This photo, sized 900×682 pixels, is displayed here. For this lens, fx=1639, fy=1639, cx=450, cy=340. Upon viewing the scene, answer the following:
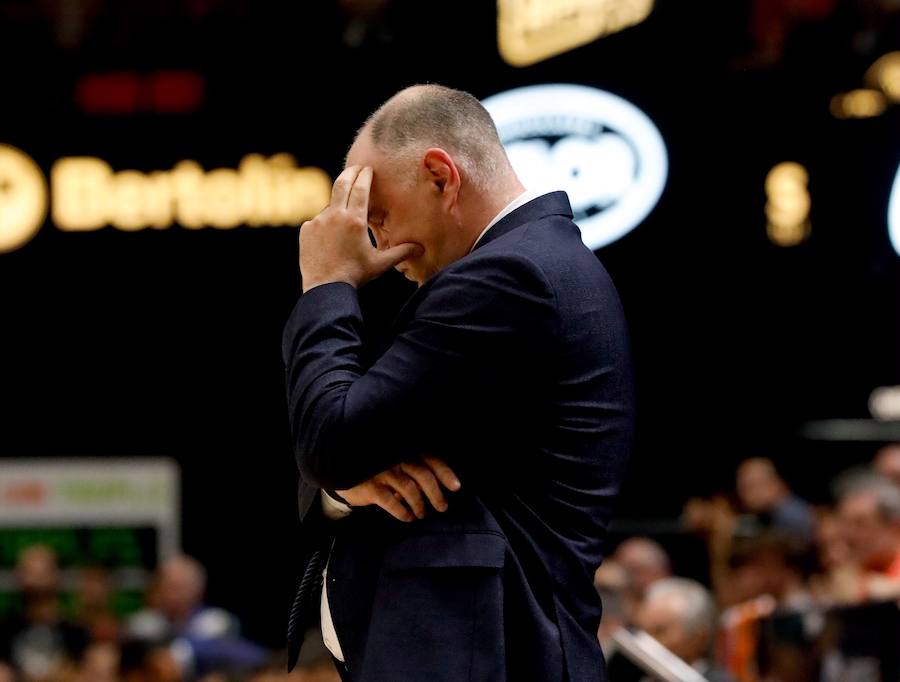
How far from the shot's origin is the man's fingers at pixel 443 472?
7.93 feet

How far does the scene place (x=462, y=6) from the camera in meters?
8.17

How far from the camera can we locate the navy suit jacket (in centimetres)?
238

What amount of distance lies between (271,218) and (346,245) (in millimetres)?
6418

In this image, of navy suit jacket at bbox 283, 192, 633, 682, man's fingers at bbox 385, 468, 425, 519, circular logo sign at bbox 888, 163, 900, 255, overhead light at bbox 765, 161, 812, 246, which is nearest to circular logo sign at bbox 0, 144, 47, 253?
overhead light at bbox 765, 161, 812, 246

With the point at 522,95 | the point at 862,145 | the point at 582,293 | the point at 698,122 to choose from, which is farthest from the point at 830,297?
the point at 582,293

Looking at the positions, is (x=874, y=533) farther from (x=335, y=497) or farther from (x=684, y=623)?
(x=335, y=497)

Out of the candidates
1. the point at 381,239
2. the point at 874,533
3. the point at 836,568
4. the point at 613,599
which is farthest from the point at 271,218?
the point at 381,239

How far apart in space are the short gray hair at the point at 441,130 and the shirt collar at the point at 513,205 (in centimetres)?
5

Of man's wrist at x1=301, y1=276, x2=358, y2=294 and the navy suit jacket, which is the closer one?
the navy suit jacket

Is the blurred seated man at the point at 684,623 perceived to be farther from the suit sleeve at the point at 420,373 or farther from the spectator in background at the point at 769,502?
the suit sleeve at the point at 420,373

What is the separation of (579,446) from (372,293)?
Result: 5.60m

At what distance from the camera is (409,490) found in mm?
2428

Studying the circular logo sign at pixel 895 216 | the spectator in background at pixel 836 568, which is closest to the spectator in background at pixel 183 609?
the spectator in background at pixel 836 568

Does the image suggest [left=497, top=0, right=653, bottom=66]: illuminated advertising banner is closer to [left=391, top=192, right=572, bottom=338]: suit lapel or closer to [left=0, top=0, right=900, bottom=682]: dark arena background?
[left=0, top=0, right=900, bottom=682]: dark arena background
